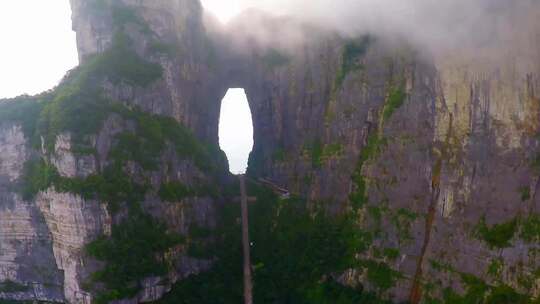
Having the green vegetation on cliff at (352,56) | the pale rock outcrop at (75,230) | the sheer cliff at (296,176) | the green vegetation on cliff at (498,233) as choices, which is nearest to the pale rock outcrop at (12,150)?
the sheer cliff at (296,176)

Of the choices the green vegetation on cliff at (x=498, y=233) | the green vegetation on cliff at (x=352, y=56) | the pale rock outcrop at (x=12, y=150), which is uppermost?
the green vegetation on cliff at (x=352, y=56)

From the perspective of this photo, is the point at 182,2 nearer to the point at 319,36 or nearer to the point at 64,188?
the point at 319,36

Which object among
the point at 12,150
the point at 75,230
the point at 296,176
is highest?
the point at 12,150

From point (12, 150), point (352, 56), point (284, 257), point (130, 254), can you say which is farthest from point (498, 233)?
point (12, 150)

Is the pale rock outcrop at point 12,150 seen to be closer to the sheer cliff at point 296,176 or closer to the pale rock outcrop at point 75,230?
the sheer cliff at point 296,176

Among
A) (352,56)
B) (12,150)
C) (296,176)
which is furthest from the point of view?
(296,176)

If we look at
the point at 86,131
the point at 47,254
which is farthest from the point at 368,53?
the point at 47,254

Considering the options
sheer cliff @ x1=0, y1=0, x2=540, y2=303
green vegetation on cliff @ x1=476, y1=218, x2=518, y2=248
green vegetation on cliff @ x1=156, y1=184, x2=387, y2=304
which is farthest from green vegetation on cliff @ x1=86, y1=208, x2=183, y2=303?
green vegetation on cliff @ x1=476, y1=218, x2=518, y2=248

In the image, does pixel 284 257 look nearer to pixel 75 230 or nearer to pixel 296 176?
pixel 296 176
